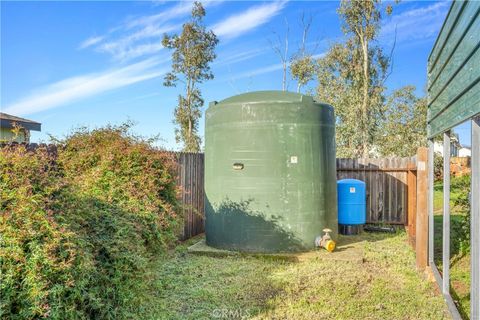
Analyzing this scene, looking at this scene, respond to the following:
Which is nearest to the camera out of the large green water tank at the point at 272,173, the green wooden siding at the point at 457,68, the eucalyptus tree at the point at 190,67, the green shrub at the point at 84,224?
the green shrub at the point at 84,224

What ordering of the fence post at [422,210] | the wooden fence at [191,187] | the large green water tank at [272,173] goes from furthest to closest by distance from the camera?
1. the wooden fence at [191,187]
2. the large green water tank at [272,173]
3. the fence post at [422,210]

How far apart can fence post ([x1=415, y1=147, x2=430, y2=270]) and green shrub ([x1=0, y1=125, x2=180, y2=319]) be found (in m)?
2.97

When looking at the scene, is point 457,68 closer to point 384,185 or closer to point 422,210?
point 422,210

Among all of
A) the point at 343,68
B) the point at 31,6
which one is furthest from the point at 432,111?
the point at 343,68

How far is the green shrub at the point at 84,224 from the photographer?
82.7 inches

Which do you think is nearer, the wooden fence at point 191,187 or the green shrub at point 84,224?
the green shrub at point 84,224

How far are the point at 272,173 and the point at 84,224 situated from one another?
10.4 feet

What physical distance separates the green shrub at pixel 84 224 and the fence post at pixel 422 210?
9.75ft

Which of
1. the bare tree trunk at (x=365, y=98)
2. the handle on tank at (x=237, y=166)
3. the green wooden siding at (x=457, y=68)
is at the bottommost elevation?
the handle on tank at (x=237, y=166)

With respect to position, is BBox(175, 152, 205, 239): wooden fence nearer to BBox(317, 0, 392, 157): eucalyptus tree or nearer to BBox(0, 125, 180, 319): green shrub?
BBox(0, 125, 180, 319): green shrub

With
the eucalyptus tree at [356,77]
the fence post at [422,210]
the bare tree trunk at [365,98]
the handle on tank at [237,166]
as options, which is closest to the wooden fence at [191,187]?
the handle on tank at [237,166]

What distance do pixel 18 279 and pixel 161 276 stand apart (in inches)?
98.7

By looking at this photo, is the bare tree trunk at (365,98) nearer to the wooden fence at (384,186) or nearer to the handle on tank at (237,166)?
the wooden fence at (384,186)

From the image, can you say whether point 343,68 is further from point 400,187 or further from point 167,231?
point 167,231
